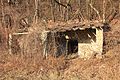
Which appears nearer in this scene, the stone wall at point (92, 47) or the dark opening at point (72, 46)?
the stone wall at point (92, 47)

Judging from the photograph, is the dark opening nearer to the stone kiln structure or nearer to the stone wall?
the stone kiln structure

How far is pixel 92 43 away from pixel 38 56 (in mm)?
3348

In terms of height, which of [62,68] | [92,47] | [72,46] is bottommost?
[62,68]

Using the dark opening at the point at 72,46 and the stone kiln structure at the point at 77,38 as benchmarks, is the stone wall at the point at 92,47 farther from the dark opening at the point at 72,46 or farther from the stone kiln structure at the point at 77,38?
the dark opening at the point at 72,46

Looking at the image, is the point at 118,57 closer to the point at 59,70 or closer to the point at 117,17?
the point at 59,70

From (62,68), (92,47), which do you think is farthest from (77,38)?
(62,68)

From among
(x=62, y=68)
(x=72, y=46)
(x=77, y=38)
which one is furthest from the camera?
(x=72, y=46)

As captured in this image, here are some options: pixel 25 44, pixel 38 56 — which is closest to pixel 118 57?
pixel 38 56

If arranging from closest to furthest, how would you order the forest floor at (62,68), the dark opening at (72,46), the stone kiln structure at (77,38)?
the forest floor at (62,68)
the stone kiln structure at (77,38)
the dark opening at (72,46)

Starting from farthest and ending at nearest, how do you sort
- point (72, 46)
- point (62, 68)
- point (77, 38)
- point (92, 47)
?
point (72, 46) < point (77, 38) < point (92, 47) < point (62, 68)

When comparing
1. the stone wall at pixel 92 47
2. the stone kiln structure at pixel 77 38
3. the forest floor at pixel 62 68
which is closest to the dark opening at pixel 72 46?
the stone kiln structure at pixel 77 38

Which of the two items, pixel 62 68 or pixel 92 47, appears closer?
pixel 62 68

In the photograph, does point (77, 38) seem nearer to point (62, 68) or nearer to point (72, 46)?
point (72, 46)

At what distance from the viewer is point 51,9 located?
1179 inches
